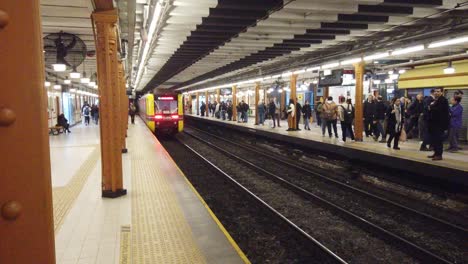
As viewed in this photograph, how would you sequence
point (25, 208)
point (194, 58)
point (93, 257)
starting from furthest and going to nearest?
point (194, 58), point (93, 257), point (25, 208)

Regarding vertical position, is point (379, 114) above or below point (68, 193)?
above

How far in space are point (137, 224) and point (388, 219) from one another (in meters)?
4.70

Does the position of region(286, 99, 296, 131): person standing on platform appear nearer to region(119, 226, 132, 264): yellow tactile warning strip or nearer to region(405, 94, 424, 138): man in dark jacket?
region(405, 94, 424, 138): man in dark jacket

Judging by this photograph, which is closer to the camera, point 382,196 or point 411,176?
point 382,196

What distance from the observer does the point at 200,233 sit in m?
Answer: 4.96

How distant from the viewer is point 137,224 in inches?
209

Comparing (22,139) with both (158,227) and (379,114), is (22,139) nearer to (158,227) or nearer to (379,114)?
(158,227)

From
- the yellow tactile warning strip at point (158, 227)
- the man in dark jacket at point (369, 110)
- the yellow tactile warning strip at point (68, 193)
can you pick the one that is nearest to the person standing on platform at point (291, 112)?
the man in dark jacket at point (369, 110)

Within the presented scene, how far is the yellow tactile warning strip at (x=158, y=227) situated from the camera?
13.6ft

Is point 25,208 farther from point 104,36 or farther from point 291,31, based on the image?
point 291,31

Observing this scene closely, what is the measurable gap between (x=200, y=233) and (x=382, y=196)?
5.73 metres

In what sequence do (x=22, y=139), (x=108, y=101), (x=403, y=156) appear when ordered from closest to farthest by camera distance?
(x=22, y=139) → (x=108, y=101) → (x=403, y=156)

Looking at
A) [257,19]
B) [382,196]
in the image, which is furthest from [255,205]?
[257,19]

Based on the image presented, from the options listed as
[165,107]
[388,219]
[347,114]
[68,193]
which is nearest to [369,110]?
[347,114]
